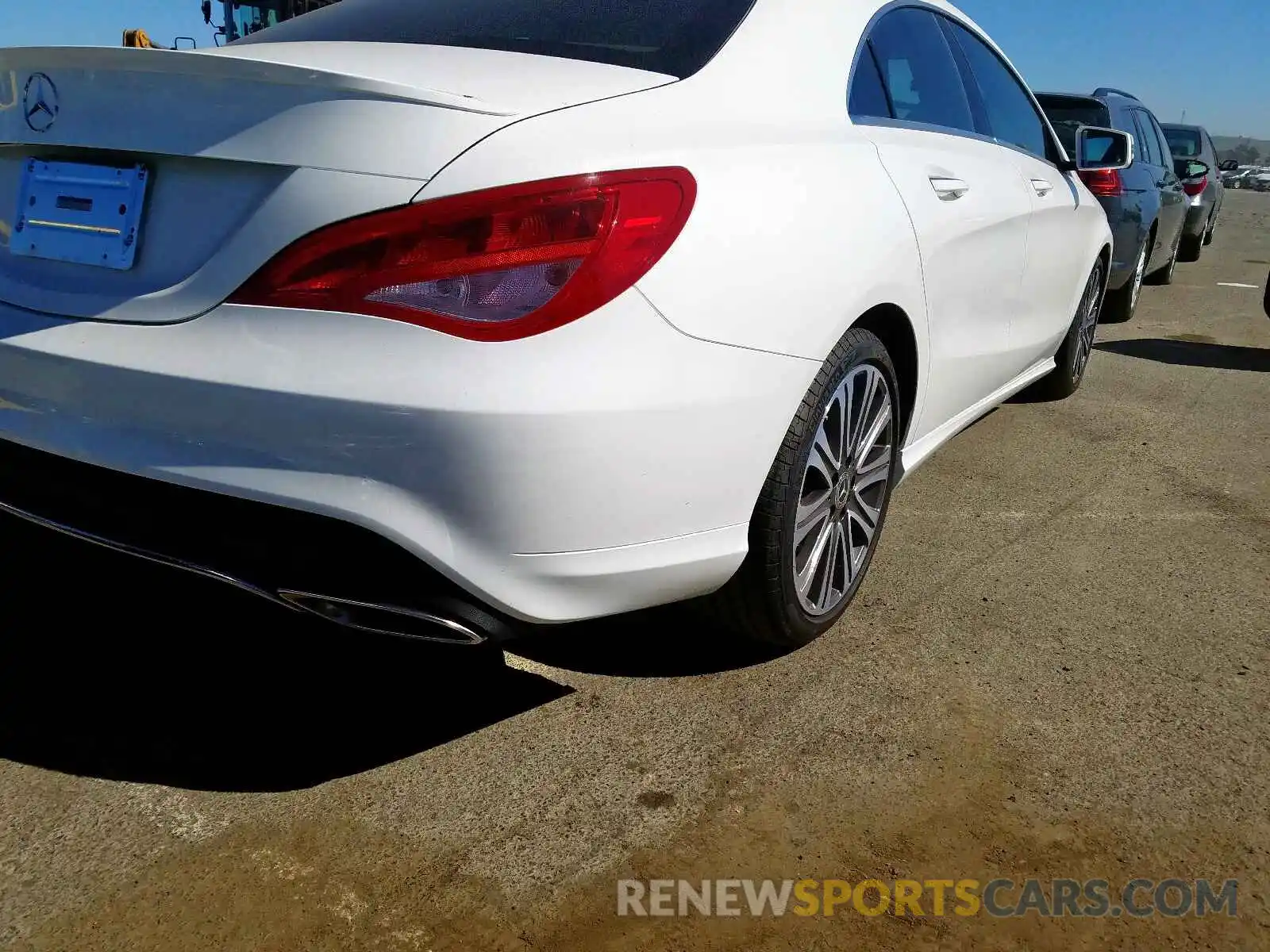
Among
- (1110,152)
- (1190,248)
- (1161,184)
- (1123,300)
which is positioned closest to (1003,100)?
(1110,152)

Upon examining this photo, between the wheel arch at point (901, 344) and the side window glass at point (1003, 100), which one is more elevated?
the side window glass at point (1003, 100)

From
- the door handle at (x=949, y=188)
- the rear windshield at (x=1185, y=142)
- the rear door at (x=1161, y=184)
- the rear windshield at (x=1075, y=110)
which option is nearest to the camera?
the door handle at (x=949, y=188)

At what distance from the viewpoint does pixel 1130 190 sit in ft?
23.2

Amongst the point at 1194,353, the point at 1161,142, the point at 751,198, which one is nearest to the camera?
the point at 751,198

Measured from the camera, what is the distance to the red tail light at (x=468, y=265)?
65.8 inches

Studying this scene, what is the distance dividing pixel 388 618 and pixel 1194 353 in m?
6.19

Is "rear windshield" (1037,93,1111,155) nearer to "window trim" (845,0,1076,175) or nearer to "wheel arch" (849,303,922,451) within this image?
"window trim" (845,0,1076,175)

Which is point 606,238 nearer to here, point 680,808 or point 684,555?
A: point 684,555

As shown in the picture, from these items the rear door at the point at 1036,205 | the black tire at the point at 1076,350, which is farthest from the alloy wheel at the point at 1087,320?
the rear door at the point at 1036,205

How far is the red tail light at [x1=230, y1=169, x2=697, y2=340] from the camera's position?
1.67m

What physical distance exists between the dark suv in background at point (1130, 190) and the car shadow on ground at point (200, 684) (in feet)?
17.8

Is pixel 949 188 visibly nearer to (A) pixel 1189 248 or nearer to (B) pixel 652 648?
(B) pixel 652 648

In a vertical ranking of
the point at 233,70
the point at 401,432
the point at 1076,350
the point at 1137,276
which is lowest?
the point at 1137,276

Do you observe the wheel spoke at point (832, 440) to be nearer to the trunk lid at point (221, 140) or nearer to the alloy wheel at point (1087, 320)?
the trunk lid at point (221, 140)
